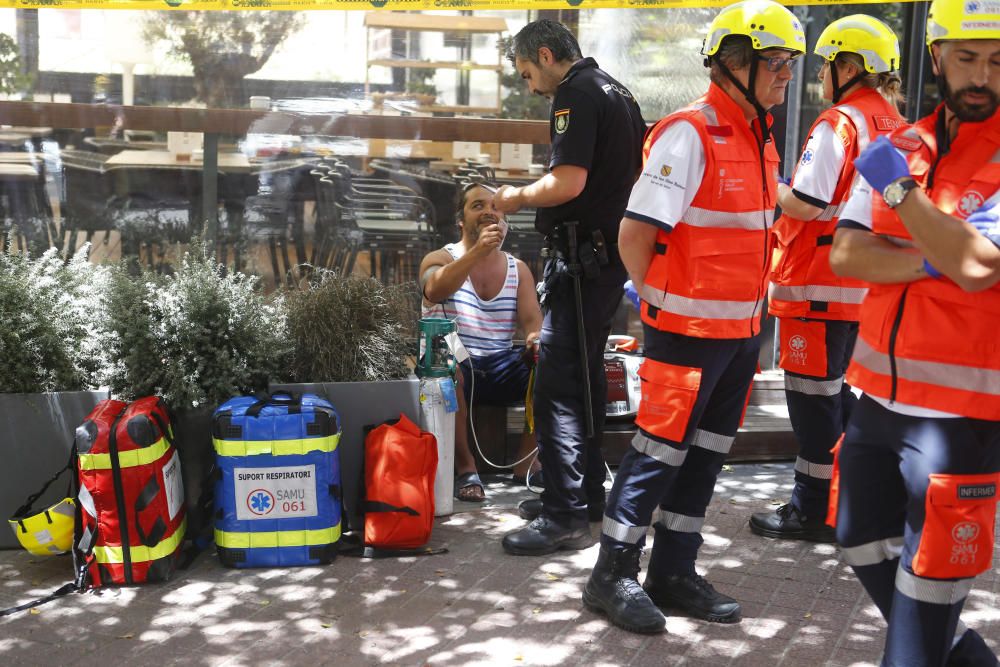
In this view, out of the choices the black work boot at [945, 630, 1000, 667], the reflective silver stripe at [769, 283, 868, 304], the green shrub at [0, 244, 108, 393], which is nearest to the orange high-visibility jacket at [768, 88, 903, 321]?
the reflective silver stripe at [769, 283, 868, 304]

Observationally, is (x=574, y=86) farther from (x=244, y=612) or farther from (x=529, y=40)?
(x=244, y=612)

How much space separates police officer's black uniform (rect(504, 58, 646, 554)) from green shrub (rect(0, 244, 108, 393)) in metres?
1.90

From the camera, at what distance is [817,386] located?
4.80 m

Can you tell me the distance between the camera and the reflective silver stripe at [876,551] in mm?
2926

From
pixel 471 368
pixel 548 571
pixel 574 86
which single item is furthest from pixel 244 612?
pixel 574 86

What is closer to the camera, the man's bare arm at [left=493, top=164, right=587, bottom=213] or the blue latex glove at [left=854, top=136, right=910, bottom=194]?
the blue latex glove at [left=854, top=136, right=910, bottom=194]

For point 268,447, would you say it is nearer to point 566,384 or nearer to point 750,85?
point 566,384

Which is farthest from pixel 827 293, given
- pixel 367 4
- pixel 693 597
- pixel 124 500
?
pixel 124 500

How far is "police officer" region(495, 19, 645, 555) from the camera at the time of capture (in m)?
4.58

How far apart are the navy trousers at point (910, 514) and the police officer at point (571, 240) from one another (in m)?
Answer: 1.88

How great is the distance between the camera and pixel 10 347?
4711mm

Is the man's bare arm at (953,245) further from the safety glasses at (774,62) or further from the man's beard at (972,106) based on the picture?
the safety glasses at (774,62)

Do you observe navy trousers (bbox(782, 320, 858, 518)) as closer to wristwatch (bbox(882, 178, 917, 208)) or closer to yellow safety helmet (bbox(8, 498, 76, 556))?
wristwatch (bbox(882, 178, 917, 208))

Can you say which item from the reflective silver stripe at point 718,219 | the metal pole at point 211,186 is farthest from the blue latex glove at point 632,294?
the metal pole at point 211,186
